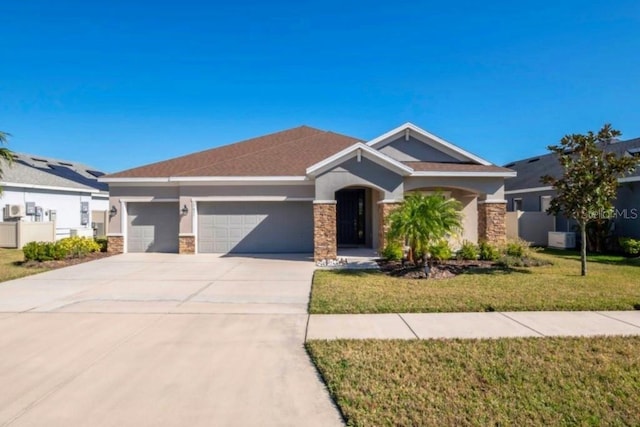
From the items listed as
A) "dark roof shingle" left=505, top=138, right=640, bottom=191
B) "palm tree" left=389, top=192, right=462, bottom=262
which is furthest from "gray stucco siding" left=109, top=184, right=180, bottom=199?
"dark roof shingle" left=505, top=138, right=640, bottom=191

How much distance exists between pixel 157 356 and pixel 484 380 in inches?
159

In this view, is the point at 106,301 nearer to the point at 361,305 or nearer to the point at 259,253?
the point at 361,305

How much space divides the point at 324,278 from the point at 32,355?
247 inches

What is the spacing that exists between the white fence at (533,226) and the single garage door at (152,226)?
1703 cm

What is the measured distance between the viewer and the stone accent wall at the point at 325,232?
493 inches

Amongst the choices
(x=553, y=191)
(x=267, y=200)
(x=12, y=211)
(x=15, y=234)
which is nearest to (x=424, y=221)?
(x=267, y=200)

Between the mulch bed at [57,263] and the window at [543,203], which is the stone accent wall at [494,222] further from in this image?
the mulch bed at [57,263]

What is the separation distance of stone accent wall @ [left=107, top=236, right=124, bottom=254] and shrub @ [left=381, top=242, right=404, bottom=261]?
11461 millimetres

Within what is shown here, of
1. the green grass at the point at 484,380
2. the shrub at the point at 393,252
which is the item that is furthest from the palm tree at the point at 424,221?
the green grass at the point at 484,380

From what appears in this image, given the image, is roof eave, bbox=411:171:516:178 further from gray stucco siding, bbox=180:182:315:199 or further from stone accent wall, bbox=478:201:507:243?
gray stucco siding, bbox=180:182:315:199

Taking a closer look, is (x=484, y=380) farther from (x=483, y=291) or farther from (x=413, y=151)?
(x=413, y=151)

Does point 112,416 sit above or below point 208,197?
below

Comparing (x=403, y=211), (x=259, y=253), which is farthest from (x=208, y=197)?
(x=403, y=211)

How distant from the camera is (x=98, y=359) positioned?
4395mm
